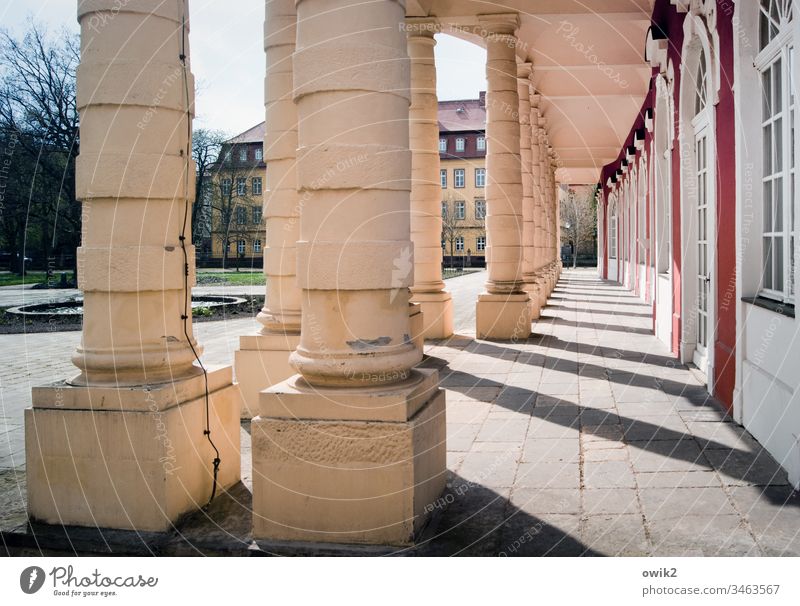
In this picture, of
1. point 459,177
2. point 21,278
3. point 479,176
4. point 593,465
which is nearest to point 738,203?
point 593,465

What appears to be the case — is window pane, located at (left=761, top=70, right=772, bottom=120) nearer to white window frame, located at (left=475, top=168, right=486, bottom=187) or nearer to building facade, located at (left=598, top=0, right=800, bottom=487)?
building facade, located at (left=598, top=0, right=800, bottom=487)

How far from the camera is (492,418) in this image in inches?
281

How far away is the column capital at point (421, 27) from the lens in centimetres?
1299

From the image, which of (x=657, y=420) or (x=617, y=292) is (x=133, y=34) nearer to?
(x=657, y=420)

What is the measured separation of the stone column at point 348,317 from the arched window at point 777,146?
2.88m

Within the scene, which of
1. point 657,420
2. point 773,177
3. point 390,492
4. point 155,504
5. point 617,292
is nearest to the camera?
point 390,492

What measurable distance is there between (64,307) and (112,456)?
19.0 metres

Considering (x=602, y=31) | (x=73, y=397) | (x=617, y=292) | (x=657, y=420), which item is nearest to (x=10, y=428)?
(x=73, y=397)

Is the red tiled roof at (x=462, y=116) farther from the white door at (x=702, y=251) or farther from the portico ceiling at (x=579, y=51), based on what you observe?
the white door at (x=702, y=251)

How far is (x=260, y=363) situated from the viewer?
7348 millimetres

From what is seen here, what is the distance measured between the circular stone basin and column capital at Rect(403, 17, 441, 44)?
876 cm

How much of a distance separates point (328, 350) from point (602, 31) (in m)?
13.4

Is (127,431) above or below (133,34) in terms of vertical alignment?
below

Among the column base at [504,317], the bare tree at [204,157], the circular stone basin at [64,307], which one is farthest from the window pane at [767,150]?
the bare tree at [204,157]
